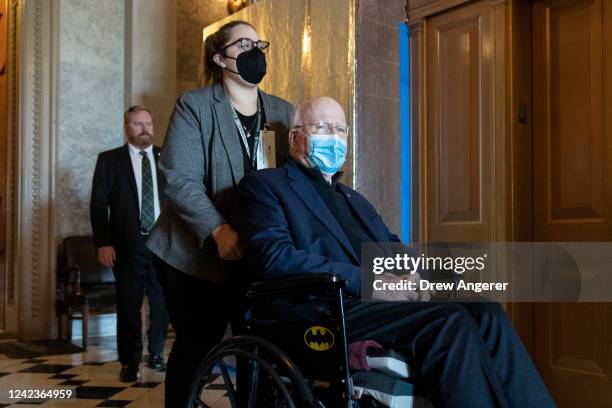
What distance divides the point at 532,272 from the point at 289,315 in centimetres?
156

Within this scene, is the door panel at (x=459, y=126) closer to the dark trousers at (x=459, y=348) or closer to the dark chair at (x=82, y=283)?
the dark trousers at (x=459, y=348)

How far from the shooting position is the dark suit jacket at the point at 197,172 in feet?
7.16

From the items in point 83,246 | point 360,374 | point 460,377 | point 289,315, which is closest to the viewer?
point 460,377

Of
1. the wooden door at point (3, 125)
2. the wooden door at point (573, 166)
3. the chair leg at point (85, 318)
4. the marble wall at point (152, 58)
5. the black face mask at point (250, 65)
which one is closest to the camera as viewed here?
the black face mask at point (250, 65)

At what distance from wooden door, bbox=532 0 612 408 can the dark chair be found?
3.43 m

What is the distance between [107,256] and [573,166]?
110 inches

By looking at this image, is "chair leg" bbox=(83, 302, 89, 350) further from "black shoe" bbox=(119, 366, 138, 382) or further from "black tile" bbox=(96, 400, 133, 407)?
"black tile" bbox=(96, 400, 133, 407)

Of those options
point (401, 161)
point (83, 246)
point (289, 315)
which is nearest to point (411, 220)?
point (401, 161)

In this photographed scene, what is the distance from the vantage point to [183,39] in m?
6.04

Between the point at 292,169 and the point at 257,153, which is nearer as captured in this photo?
the point at 292,169

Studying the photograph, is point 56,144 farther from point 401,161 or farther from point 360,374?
point 360,374

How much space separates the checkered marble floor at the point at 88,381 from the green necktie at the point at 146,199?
0.93 m

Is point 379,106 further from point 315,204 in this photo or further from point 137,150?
point 137,150

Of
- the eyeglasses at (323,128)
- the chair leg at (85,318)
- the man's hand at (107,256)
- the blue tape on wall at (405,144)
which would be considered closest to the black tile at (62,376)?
the man's hand at (107,256)
